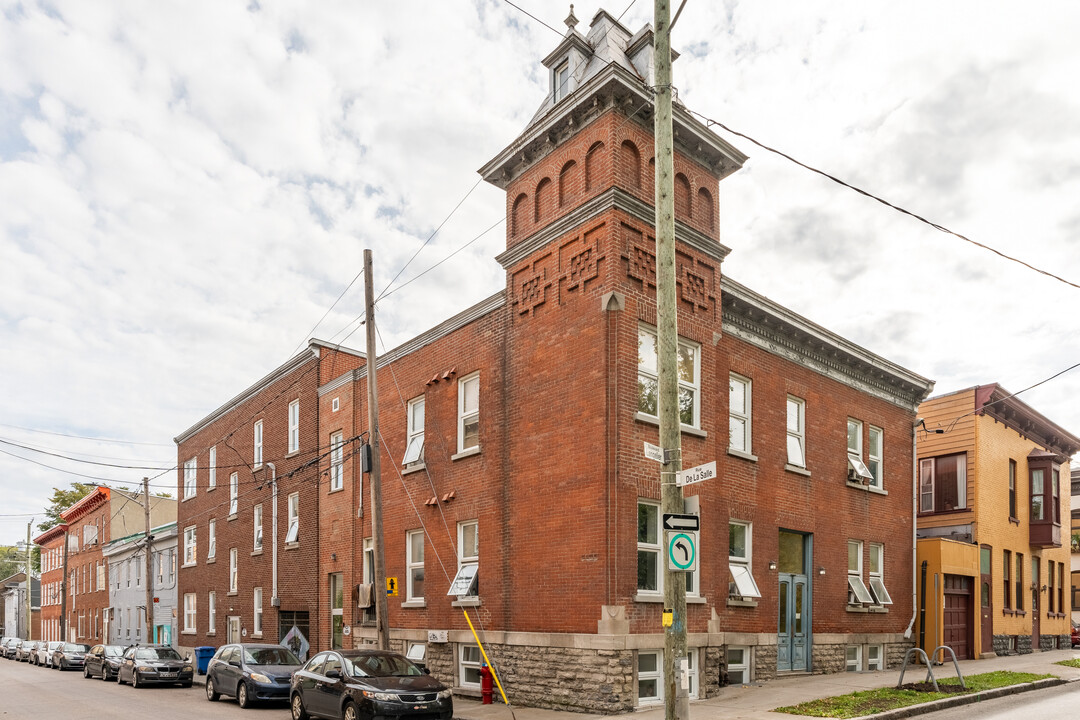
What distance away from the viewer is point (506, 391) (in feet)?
64.0

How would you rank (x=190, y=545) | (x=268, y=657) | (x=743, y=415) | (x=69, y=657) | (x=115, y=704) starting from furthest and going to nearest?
1. (x=69, y=657)
2. (x=190, y=545)
3. (x=115, y=704)
4. (x=268, y=657)
5. (x=743, y=415)

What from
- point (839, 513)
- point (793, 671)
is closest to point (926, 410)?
point (839, 513)

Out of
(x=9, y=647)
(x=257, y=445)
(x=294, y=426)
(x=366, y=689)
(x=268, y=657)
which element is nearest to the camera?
(x=366, y=689)

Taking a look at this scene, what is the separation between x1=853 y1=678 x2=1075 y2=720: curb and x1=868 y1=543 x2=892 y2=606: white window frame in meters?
4.92

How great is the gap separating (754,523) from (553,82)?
11181 mm

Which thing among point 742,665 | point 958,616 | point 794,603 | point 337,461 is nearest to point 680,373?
point 742,665

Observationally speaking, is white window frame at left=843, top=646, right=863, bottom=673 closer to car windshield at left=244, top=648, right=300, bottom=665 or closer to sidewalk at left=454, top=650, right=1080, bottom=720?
sidewalk at left=454, top=650, right=1080, bottom=720

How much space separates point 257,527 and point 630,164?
72.1ft

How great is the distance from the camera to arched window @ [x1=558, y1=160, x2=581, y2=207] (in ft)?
60.5

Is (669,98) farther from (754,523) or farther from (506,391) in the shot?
(754,523)

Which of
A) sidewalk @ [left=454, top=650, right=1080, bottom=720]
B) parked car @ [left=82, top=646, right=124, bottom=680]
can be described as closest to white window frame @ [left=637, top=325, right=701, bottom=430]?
sidewalk @ [left=454, top=650, right=1080, bottom=720]

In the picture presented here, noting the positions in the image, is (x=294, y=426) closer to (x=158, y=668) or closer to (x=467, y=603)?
(x=158, y=668)

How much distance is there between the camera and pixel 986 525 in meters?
28.9

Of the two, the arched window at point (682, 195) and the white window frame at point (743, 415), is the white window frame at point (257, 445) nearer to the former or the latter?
the white window frame at point (743, 415)
